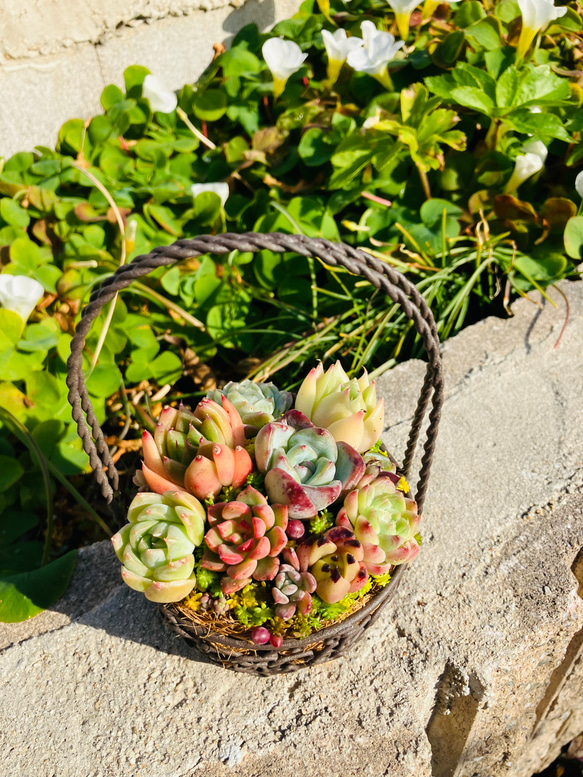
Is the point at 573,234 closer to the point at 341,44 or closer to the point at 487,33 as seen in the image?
the point at 487,33

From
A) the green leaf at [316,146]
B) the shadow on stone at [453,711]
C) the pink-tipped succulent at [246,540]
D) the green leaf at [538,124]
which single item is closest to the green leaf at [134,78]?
the green leaf at [316,146]

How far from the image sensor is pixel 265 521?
70cm

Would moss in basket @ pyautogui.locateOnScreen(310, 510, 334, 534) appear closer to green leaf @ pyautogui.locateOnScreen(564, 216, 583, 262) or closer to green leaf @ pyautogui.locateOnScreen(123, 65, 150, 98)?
green leaf @ pyautogui.locateOnScreen(564, 216, 583, 262)

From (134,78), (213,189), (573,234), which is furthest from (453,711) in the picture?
(134,78)

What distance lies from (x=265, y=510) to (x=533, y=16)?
4.15 feet

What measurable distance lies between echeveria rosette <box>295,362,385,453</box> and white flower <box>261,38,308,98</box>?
92 centimetres

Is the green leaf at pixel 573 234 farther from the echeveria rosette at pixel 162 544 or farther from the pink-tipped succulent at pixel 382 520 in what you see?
the echeveria rosette at pixel 162 544

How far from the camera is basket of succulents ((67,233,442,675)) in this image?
2.31ft

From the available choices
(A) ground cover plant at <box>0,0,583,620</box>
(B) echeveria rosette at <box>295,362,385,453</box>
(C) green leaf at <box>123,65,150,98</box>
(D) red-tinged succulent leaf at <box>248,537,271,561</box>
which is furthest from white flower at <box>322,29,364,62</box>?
(D) red-tinged succulent leaf at <box>248,537,271,561</box>

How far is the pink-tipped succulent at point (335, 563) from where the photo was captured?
0.71 metres

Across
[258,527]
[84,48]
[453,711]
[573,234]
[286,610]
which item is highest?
[84,48]

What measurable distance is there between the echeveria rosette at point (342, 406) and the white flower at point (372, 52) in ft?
2.89

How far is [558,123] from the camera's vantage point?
1.31m

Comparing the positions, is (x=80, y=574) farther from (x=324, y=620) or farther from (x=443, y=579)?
(x=443, y=579)
